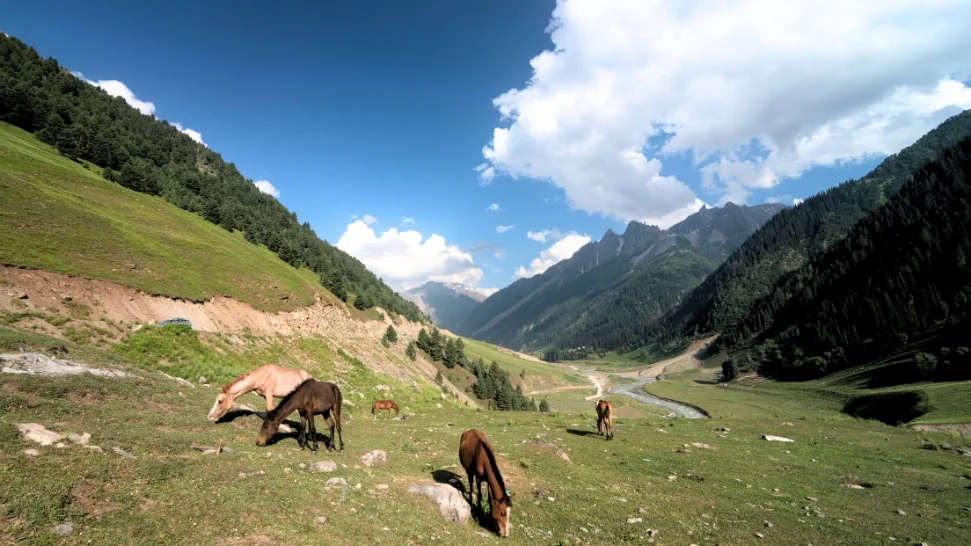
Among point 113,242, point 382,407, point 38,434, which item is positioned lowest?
point 382,407

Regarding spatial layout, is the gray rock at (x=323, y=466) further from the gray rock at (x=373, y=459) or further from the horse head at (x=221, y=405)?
the horse head at (x=221, y=405)

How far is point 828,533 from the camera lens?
1384 centimetres

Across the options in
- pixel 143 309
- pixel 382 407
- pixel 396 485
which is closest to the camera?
pixel 396 485

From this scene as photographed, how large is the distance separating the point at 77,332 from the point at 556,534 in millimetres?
35593

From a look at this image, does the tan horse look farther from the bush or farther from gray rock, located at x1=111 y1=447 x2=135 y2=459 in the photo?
the bush

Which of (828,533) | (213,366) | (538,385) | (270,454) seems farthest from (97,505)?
(538,385)

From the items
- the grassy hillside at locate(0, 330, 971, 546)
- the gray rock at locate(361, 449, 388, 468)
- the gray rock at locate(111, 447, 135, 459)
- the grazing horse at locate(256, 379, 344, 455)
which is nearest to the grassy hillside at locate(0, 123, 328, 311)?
the grassy hillside at locate(0, 330, 971, 546)

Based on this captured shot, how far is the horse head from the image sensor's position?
16625mm

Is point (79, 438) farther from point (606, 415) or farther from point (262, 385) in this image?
point (606, 415)

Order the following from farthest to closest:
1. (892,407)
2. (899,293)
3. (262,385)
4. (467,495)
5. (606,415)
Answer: (899,293)
(892,407)
(606,415)
(262,385)
(467,495)

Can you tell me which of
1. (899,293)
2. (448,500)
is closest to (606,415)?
(448,500)

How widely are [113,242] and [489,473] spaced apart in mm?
51255

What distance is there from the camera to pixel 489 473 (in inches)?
484

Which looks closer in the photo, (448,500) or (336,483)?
(336,483)
